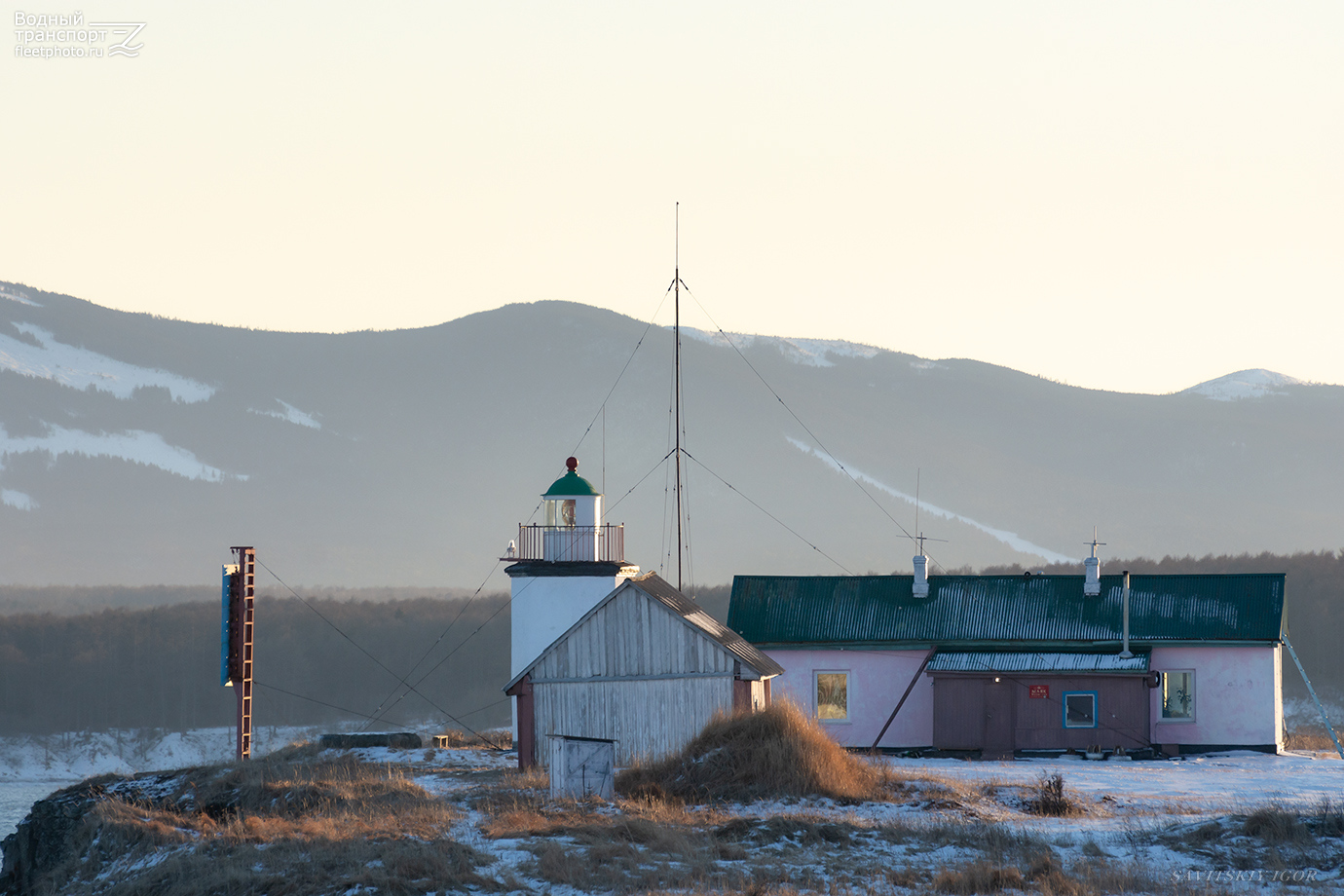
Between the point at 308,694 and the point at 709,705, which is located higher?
the point at 709,705

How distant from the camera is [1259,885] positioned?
69.2 ft

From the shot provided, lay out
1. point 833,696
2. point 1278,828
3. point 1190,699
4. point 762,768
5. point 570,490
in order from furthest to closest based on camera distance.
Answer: point 833,696
point 570,490
point 1190,699
point 762,768
point 1278,828

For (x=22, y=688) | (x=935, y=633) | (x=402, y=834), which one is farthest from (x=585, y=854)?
(x=22, y=688)

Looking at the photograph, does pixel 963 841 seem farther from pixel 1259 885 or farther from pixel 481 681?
pixel 481 681

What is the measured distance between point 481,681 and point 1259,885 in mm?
98857

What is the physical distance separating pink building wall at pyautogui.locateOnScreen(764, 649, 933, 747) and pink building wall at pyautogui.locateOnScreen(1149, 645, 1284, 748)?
6.12m

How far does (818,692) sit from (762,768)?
14.6 metres

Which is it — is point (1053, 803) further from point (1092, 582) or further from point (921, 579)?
point (921, 579)

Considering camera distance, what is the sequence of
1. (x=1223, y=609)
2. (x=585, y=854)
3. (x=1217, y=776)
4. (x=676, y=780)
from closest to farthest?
(x=585, y=854) < (x=676, y=780) < (x=1217, y=776) < (x=1223, y=609)

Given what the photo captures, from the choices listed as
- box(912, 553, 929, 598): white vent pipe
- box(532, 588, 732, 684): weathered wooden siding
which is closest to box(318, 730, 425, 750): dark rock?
box(532, 588, 732, 684): weathered wooden siding

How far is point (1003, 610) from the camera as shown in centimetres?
4384

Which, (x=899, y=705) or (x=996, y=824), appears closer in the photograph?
(x=996, y=824)

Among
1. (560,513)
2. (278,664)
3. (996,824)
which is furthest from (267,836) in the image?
(278,664)

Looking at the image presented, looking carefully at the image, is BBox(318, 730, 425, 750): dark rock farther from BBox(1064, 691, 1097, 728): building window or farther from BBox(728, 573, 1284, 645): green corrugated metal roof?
BBox(1064, 691, 1097, 728): building window
